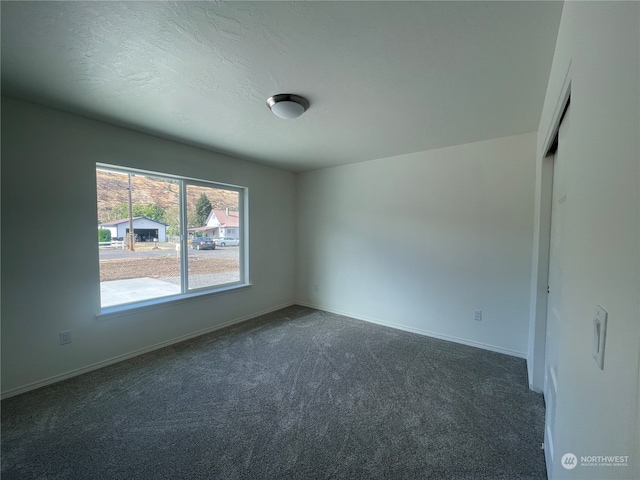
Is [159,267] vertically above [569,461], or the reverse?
[159,267]

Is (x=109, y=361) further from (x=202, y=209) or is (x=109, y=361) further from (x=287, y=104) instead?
(x=287, y=104)

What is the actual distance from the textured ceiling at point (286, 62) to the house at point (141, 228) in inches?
39.8

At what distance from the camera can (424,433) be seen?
176 centimetres

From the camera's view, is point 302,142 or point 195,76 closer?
point 195,76

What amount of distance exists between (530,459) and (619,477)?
1.51m

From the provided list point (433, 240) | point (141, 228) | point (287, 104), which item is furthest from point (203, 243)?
point (433, 240)

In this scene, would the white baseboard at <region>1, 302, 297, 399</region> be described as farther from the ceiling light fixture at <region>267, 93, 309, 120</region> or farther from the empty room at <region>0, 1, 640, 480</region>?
the ceiling light fixture at <region>267, 93, 309, 120</region>

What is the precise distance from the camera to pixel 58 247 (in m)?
2.32

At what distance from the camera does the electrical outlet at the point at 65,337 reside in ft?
7.72

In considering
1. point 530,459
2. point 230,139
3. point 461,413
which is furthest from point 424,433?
point 230,139

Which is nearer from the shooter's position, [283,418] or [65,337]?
[283,418]

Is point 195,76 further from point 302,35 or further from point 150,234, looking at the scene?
point 150,234

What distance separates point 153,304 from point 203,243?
98 centimetres

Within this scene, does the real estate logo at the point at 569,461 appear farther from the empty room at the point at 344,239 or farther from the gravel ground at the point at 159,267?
the gravel ground at the point at 159,267
